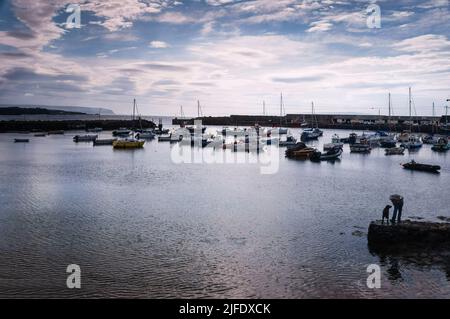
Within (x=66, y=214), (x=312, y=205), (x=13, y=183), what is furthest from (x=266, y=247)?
(x=13, y=183)

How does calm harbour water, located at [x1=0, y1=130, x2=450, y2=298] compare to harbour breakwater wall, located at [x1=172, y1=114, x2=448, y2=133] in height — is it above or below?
below

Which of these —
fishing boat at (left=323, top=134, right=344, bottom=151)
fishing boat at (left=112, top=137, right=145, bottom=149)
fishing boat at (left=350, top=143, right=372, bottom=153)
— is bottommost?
fishing boat at (left=350, top=143, right=372, bottom=153)

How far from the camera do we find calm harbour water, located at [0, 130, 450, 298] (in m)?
13.1

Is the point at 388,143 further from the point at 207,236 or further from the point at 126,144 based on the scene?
the point at 207,236

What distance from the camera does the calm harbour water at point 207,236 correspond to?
42.9ft

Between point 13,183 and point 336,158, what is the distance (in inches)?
1428

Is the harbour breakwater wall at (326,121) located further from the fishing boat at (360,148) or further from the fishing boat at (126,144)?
the fishing boat at (126,144)

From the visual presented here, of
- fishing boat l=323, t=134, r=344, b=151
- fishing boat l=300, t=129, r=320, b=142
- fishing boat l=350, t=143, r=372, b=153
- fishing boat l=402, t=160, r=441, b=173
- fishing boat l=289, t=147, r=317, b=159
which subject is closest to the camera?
fishing boat l=402, t=160, r=441, b=173

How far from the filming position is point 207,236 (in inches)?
721
